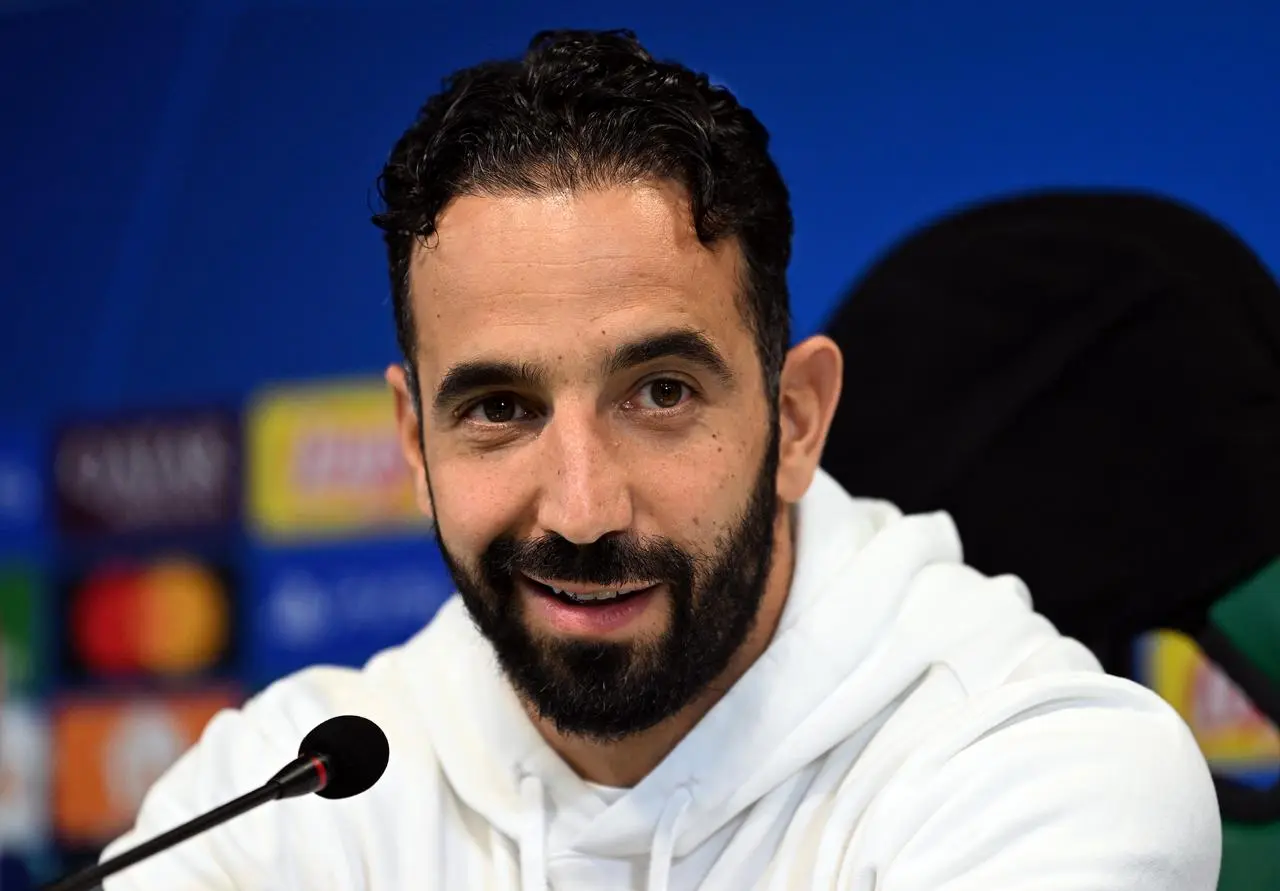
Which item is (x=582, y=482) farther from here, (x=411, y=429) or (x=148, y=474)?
(x=148, y=474)

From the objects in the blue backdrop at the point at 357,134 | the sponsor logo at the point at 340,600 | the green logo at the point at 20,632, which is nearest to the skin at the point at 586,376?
the blue backdrop at the point at 357,134

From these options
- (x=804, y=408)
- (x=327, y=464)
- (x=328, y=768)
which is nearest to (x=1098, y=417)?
(x=804, y=408)

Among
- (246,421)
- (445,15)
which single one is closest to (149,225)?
(246,421)

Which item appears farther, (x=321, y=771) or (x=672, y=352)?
(x=672, y=352)

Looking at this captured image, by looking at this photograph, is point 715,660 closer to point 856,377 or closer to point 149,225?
point 856,377

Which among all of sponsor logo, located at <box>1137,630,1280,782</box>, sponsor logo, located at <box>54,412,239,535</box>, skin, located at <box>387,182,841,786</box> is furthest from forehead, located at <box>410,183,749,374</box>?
sponsor logo, located at <box>54,412,239,535</box>

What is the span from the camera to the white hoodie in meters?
1.10

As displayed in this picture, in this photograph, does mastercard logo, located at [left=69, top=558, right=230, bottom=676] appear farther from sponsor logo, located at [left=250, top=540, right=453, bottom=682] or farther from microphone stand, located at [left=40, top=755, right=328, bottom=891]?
microphone stand, located at [left=40, top=755, right=328, bottom=891]

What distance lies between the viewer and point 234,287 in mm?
3137

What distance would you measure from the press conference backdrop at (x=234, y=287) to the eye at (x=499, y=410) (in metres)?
1.42

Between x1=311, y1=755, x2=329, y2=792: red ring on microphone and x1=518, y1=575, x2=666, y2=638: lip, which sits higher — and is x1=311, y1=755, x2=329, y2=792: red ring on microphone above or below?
below

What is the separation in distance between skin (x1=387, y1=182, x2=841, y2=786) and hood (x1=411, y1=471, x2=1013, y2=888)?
9cm

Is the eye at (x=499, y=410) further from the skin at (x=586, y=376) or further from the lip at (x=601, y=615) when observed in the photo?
the lip at (x=601, y=615)

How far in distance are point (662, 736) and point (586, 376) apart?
0.35 metres
